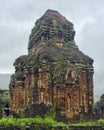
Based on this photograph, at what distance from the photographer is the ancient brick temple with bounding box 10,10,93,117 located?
22.1 meters

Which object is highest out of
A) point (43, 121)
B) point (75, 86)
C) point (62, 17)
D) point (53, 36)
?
point (62, 17)

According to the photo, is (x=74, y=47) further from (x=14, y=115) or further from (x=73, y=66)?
(x=14, y=115)

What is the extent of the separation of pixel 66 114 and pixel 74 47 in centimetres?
517

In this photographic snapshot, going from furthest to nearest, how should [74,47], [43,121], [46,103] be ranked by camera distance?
1. [74,47]
2. [46,103]
3. [43,121]

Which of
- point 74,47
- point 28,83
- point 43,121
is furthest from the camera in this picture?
point 74,47

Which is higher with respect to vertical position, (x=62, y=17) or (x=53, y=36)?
(x=62, y=17)

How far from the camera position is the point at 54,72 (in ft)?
73.4

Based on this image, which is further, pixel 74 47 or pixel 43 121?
pixel 74 47

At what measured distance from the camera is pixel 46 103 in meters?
21.7

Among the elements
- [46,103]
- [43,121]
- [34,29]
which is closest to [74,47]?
[34,29]

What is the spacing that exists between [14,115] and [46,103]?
11.1 feet

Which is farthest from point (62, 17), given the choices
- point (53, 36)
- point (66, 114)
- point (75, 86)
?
point (66, 114)

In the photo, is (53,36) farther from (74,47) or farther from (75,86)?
(75,86)

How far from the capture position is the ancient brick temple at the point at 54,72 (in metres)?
22.1
